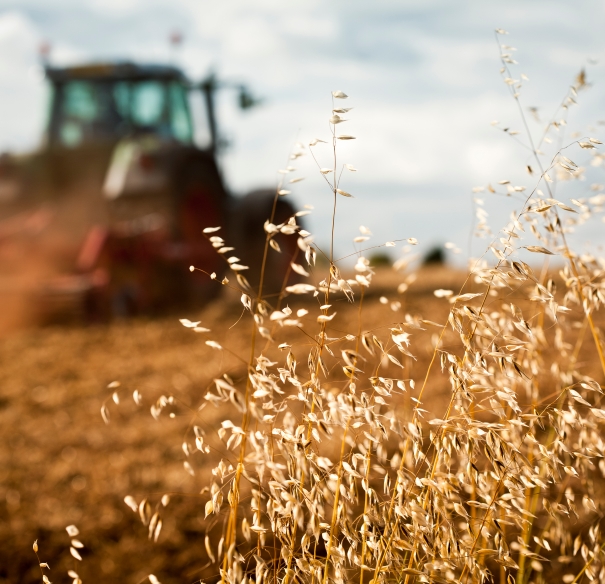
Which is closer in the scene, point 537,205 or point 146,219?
point 537,205

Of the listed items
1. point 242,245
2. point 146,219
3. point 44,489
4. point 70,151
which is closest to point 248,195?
point 242,245

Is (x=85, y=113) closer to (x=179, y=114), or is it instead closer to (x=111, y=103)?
(x=111, y=103)

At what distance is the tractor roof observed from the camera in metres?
8.88

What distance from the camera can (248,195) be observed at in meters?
9.39

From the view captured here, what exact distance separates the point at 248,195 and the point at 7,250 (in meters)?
3.02

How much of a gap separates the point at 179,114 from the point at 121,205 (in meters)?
1.67

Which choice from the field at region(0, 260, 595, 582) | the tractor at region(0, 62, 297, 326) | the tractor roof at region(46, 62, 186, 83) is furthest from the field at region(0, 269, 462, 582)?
the tractor roof at region(46, 62, 186, 83)

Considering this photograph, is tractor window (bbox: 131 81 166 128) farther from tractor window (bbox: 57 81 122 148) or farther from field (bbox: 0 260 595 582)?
field (bbox: 0 260 595 582)

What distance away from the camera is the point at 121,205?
27.7 ft

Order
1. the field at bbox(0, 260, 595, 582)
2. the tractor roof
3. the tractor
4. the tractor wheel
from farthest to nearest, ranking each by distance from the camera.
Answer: the tractor wheel → the tractor roof → the tractor → the field at bbox(0, 260, 595, 582)

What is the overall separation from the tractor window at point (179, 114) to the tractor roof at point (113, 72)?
0.16 metres

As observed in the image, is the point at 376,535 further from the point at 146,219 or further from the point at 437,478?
the point at 146,219

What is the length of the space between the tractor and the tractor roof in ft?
0.04

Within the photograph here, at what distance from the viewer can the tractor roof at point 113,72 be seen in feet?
29.1
